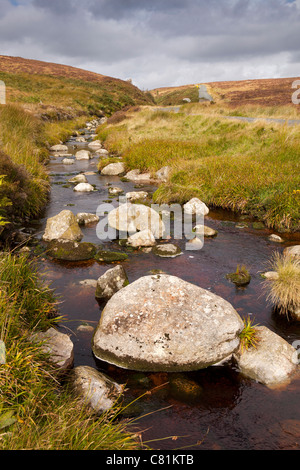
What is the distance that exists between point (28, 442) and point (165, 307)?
10.1 feet

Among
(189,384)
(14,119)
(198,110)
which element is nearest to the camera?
(189,384)

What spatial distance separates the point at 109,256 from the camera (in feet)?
28.1

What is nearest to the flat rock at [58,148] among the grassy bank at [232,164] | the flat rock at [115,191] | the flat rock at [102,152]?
the flat rock at [102,152]

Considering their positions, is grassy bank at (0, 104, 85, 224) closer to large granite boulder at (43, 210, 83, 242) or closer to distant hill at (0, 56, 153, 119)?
large granite boulder at (43, 210, 83, 242)

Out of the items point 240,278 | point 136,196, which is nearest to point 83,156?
point 136,196

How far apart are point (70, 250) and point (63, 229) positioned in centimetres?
110

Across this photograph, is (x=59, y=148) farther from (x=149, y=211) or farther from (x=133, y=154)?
(x=149, y=211)

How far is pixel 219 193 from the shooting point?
12.7m

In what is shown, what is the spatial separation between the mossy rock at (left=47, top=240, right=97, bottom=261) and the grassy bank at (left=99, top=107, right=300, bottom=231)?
525 centimetres

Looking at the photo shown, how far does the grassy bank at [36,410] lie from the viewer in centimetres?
267

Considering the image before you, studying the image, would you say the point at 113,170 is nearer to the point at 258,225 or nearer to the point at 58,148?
the point at 58,148

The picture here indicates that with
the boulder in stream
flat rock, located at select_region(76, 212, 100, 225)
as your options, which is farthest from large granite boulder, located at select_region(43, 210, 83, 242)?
the boulder in stream

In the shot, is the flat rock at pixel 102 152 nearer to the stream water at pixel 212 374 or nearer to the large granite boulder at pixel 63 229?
the stream water at pixel 212 374

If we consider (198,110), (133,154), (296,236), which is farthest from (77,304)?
(198,110)
